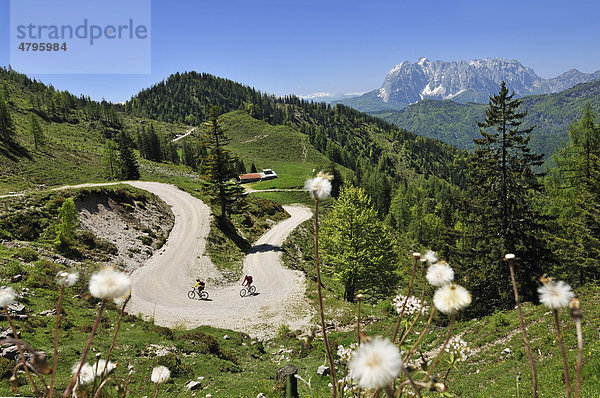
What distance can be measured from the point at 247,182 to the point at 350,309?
89170mm

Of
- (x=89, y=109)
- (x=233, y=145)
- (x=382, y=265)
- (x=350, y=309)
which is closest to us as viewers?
(x=350, y=309)

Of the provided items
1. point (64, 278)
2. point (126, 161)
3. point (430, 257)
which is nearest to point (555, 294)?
point (430, 257)

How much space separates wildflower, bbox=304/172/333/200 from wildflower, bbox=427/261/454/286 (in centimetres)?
99

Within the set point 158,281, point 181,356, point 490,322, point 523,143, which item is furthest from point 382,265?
point 158,281

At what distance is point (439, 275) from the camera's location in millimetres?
2438

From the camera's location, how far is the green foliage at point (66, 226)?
25.3m

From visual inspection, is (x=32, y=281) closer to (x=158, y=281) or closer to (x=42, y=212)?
(x=158, y=281)

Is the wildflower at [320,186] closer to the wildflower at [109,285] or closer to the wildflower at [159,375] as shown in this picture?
the wildflower at [109,285]

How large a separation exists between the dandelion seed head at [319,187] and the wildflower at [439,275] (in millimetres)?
983

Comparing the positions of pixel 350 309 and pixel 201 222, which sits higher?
pixel 201 222

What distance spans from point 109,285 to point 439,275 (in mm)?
2277

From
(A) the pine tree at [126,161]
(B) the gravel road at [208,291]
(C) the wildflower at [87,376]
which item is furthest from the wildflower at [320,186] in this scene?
(A) the pine tree at [126,161]

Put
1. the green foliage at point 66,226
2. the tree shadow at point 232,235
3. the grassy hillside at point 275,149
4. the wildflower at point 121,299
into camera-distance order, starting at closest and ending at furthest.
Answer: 1. the wildflower at point 121,299
2. the green foliage at point 66,226
3. the tree shadow at point 232,235
4. the grassy hillside at point 275,149

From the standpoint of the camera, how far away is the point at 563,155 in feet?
111
